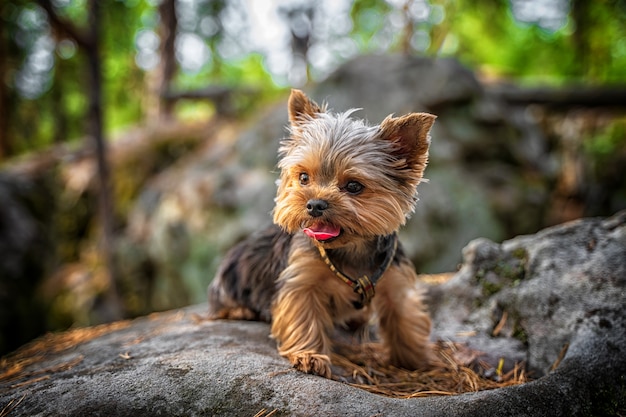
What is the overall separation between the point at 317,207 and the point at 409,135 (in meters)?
0.99

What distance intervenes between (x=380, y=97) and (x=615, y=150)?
8226 mm

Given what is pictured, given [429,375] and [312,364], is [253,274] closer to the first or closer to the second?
[312,364]

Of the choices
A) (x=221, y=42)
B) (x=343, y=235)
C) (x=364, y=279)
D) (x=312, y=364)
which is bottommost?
(x=312, y=364)

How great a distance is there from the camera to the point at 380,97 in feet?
36.4

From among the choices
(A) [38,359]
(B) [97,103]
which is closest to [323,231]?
(A) [38,359]

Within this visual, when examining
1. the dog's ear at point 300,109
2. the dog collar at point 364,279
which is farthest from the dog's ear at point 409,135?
the dog collar at point 364,279

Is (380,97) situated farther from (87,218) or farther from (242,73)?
(242,73)

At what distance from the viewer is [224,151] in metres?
12.2

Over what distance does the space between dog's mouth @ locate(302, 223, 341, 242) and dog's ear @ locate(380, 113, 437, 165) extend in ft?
2.81

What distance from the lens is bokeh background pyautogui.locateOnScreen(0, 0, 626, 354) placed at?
10.1 meters

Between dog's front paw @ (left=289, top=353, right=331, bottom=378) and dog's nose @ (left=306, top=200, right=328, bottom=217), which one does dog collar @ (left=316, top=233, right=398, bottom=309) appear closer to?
dog's nose @ (left=306, top=200, right=328, bottom=217)

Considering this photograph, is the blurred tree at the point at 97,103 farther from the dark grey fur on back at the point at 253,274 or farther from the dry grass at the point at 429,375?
the dry grass at the point at 429,375

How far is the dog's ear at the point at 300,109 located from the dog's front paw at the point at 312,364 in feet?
6.30

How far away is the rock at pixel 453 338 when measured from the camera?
8.99ft
